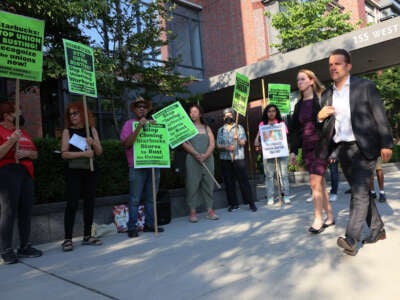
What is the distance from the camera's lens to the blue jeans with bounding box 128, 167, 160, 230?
521 cm

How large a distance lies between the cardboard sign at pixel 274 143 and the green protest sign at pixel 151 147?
2302 mm

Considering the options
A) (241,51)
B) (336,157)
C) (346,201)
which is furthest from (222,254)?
(241,51)

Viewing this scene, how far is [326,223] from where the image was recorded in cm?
472

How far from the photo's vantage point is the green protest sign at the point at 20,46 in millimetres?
4141

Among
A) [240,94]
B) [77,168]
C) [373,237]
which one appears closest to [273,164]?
[240,94]

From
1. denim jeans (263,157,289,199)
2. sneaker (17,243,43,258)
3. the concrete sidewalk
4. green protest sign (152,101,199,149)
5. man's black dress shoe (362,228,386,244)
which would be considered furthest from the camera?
denim jeans (263,157,289,199)

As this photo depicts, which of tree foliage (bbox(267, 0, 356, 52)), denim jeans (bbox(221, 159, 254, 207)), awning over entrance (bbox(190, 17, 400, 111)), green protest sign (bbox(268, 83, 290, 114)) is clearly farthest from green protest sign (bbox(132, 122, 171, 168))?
tree foliage (bbox(267, 0, 356, 52))

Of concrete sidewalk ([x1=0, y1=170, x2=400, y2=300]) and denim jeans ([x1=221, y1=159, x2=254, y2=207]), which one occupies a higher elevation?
denim jeans ([x1=221, y1=159, x2=254, y2=207])

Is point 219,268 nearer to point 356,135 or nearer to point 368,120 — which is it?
point 356,135

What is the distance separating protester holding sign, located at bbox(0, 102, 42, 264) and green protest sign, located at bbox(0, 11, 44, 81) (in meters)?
0.42

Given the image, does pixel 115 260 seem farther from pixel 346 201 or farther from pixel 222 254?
pixel 346 201

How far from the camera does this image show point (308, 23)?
15.1 meters

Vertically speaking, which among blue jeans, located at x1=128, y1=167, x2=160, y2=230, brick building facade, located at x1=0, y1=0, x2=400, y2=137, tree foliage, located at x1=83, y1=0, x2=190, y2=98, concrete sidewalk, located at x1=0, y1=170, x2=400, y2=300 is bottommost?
concrete sidewalk, located at x1=0, y1=170, x2=400, y2=300

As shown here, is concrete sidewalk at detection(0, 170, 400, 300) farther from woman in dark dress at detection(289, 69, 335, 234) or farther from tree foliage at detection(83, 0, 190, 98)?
tree foliage at detection(83, 0, 190, 98)
